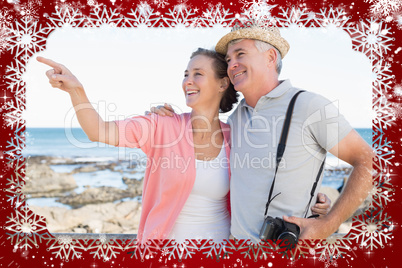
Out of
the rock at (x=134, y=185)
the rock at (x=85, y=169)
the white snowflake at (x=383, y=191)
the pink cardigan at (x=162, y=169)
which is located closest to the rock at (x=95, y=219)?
the rock at (x=134, y=185)

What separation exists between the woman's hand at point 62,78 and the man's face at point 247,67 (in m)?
1.35

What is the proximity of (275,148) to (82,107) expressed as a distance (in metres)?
→ 1.48

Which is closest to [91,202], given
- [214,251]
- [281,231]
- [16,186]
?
[16,186]

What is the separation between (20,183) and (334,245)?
8.08 ft

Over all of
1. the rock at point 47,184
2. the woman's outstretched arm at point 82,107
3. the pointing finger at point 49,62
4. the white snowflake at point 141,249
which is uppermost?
the pointing finger at point 49,62

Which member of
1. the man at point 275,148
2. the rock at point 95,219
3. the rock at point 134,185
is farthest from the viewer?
the rock at point 134,185

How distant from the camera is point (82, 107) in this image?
237 cm

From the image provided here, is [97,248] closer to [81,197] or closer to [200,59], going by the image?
[200,59]

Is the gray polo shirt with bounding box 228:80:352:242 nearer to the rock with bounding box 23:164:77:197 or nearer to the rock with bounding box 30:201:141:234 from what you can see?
the rock with bounding box 30:201:141:234

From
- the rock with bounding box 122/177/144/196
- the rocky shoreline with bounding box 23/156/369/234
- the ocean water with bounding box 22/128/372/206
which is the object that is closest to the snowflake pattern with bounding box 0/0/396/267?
the rocky shoreline with bounding box 23/156/369/234

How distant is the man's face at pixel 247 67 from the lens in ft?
9.52

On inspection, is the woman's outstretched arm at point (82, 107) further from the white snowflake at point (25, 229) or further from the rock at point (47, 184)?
the rock at point (47, 184)

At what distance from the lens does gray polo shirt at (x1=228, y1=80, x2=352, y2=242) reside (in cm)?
245

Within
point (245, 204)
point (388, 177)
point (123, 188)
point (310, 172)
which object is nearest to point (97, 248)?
point (245, 204)
